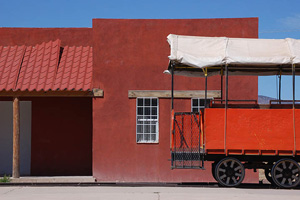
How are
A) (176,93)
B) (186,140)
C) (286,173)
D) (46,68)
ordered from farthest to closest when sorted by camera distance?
(46,68), (176,93), (186,140), (286,173)

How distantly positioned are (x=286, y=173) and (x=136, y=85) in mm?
6006

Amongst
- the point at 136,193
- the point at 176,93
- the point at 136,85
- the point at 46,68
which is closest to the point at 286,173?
the point at 136,193

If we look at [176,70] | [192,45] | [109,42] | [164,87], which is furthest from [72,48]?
[192,45]

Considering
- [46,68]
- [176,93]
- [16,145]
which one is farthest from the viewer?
[46,68]

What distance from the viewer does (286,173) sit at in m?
14.3

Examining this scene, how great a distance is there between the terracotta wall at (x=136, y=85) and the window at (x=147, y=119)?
5.9 inches

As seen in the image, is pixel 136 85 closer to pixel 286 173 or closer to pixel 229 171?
pixel 229 171

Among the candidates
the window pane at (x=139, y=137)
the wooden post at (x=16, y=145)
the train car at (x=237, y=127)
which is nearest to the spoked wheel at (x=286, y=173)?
the train car at (x=237, y=127)

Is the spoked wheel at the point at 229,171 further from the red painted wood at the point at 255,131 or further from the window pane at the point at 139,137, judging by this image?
the window pane at the point at 139,137

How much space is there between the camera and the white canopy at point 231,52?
14219 millimetres

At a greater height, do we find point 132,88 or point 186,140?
point 132,88

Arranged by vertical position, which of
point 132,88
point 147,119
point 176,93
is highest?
point 132,88

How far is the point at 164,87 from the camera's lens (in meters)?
18.3

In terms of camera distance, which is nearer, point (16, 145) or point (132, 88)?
point (16, 145)
